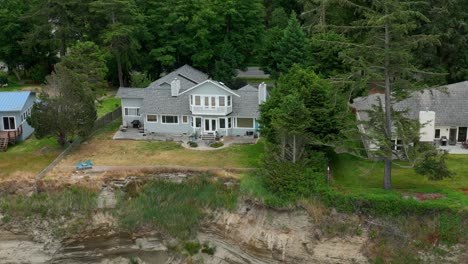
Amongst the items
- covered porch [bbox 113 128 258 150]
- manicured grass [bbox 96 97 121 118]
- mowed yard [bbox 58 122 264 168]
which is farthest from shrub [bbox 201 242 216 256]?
manicured grass [bbox 96 97 121 118]

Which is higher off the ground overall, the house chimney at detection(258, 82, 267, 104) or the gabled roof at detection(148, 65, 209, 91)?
the gabled roof at detection(148, 65, 209, 91)

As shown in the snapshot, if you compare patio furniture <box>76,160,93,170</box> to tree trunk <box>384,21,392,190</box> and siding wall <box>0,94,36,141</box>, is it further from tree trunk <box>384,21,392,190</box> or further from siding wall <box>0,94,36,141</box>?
tree trunk <box>384,21,392,190</box>

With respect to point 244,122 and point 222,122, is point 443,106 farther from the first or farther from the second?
point 222,122

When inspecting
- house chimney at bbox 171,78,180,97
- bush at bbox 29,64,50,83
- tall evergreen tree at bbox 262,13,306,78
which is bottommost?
house chimney at bbox 171,78,180,97

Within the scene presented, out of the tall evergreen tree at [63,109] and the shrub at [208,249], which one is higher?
the tall evergreen tree at [63,109]

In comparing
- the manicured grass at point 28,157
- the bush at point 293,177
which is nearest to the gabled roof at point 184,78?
the manicured grass at point 28,157

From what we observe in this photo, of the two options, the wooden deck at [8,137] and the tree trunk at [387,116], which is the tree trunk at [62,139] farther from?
the tree trunk at [387,116]
